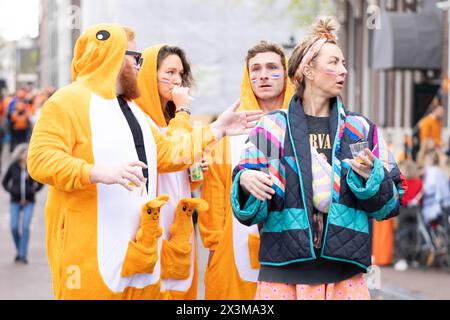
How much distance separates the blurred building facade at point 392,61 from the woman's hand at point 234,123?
12.3 m

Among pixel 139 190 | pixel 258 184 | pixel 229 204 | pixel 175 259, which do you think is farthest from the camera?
pixel 229 204

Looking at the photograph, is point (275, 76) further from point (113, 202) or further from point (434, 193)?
point (434, 193)

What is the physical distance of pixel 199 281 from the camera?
10.9m

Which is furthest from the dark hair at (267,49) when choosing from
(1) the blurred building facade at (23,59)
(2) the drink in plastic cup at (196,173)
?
(1) the blurred building facade at (23,59)

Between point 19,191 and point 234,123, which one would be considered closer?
point 234,123

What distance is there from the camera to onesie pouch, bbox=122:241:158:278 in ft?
15.5

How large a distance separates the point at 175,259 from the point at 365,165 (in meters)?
1.39

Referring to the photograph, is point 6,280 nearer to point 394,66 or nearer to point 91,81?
point 91,81

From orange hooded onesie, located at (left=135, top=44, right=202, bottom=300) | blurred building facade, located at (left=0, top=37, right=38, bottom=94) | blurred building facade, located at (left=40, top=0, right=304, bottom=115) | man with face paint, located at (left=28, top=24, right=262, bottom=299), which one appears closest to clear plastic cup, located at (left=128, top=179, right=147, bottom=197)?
man with face paint, located at (left=28, top=24, right=262, bottom=299)

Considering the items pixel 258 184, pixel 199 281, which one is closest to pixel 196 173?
pixel 258 184

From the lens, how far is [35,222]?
59.6ft

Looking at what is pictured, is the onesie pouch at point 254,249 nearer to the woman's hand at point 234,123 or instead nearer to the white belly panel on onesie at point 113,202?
the woman's hand at point 234,123
